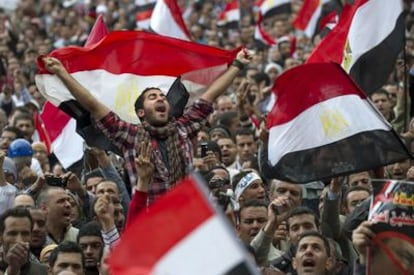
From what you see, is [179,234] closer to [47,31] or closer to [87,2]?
[47,31]

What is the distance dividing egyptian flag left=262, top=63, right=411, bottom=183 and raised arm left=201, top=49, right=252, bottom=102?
0.32m

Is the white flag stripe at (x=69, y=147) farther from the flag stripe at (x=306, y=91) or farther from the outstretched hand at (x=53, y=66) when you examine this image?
the outstretched hand at (x=53, y=66)

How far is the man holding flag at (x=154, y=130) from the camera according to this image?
10375mm

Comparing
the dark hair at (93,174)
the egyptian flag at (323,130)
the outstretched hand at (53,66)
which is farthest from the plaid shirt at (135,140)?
the dark hair at (93,174)

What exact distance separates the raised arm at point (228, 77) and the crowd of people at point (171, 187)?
0.01 metres

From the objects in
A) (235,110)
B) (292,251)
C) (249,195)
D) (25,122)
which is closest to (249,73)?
(235,110)

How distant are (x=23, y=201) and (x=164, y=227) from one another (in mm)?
5626

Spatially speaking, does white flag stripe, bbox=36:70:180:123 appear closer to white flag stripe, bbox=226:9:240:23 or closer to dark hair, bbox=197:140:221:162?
dark hair, bbox=197:140:221:162

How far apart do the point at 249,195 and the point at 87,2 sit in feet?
67.7

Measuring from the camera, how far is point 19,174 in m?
14.7

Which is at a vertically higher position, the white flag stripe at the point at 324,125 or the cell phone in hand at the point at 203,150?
the white flag stripe at the point at 324,125

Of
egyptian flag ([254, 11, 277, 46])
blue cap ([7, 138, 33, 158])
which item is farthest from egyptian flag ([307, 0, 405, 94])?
egyptian flag ([254, 11, 277, 46])

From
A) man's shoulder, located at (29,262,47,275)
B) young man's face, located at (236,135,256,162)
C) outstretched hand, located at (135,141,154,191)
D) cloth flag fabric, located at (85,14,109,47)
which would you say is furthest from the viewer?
young man's face, located at (236,135,256,162)

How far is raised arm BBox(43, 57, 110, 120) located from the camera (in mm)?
10617
